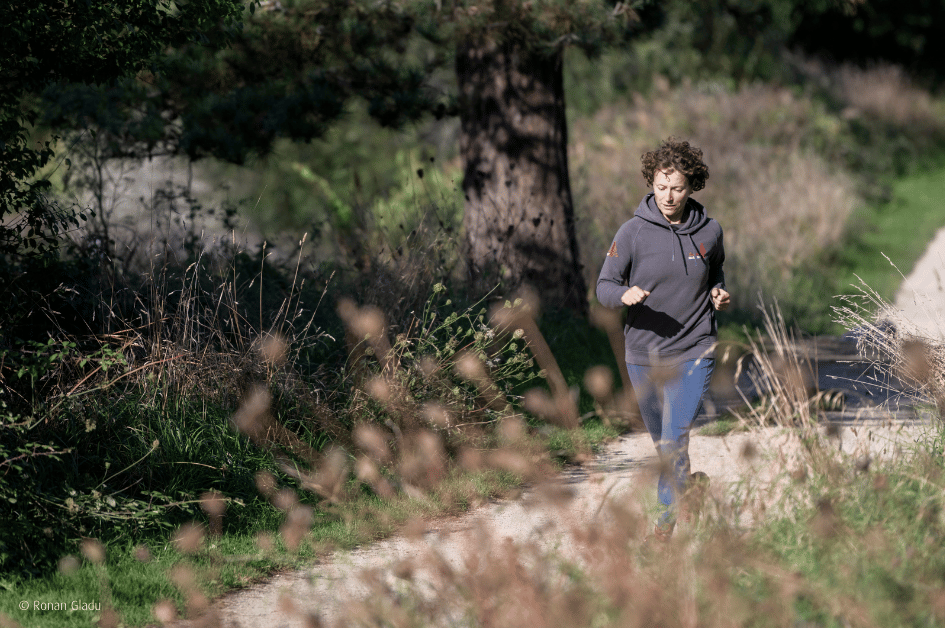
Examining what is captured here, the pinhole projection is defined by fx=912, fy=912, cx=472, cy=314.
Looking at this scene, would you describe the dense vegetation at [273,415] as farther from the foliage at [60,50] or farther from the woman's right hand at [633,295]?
the woman's right hand at [633,295]

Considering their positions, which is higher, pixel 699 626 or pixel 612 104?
pixel 699 626

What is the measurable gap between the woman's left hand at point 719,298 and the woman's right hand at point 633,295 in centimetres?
38

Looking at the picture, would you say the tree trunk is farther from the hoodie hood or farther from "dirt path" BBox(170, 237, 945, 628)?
the hoodie hood

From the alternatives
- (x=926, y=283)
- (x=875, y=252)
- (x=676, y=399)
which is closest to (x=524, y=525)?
(x=676, y=399)

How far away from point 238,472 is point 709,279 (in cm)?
266

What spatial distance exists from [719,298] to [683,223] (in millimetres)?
411

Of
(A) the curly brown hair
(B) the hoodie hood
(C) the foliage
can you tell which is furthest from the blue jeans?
(C) the foliage

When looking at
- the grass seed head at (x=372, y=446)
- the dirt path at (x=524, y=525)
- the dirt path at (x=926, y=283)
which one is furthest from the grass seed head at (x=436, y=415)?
the dirt path at (x=926, y=283)

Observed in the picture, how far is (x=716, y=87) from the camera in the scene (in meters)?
19.2

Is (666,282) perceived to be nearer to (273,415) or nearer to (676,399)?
(676,399)

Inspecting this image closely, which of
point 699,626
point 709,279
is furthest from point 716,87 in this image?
point 699,626

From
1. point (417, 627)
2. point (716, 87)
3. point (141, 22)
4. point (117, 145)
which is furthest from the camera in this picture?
point (716, 87)

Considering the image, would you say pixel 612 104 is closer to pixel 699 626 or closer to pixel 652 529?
pixel 652 529

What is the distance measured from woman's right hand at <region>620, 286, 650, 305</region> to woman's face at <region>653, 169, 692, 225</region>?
1.60 feet
